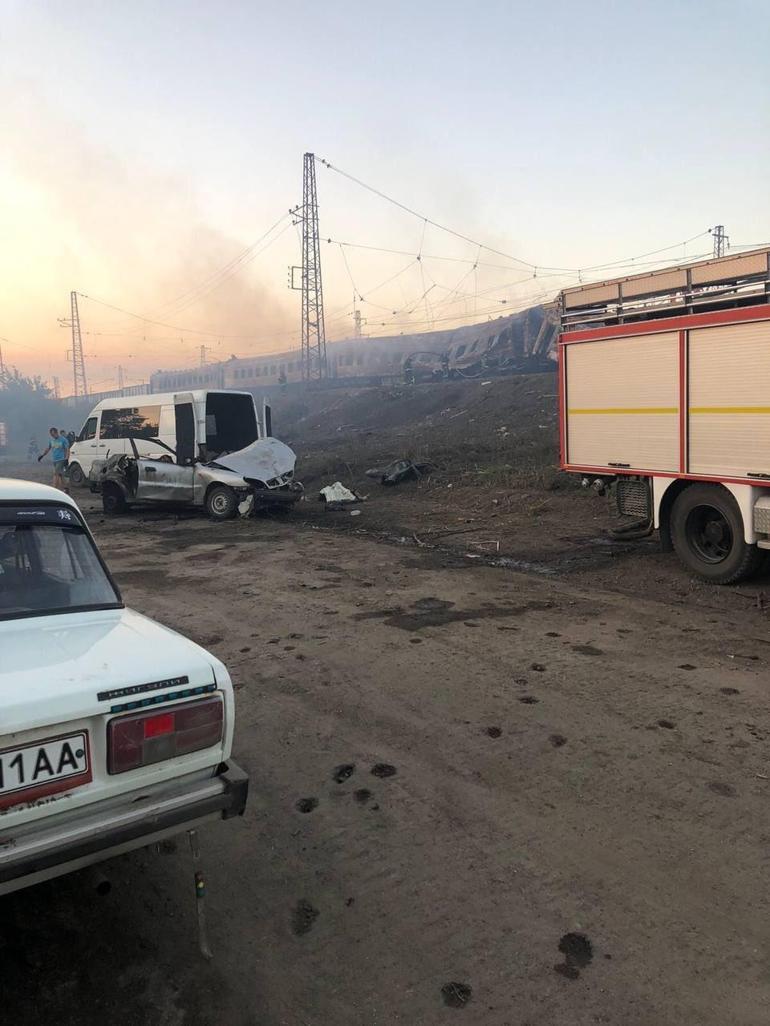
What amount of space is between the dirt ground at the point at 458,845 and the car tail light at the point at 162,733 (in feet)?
2.50

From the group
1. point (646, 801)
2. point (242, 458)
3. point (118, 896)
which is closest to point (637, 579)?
point (646, 801)

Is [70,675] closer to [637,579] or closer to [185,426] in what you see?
[637,579]

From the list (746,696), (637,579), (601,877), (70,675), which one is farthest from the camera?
(637,579)

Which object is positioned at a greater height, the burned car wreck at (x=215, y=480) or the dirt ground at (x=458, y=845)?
the burned car wreck at (x=215, y=480)

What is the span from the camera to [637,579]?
26.2 ft

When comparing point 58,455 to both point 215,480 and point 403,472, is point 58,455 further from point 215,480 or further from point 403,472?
point 403,472

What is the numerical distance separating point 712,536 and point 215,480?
9.25 metres

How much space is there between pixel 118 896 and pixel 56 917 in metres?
0.24

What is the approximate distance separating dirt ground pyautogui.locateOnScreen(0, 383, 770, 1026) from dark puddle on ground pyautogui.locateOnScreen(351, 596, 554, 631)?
4cm

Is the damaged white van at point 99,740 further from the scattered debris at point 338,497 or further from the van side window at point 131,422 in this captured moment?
the van side window at point 131,422

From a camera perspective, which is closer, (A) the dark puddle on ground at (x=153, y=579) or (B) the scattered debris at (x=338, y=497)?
(A) the dark puddle on ground at (x=153, y=579)

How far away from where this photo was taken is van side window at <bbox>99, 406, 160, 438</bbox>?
14730mm

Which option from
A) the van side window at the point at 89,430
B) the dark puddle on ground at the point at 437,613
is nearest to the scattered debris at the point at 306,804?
the dark puddle on ground at the point at 437,613

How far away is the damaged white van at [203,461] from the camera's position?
13555 mm
